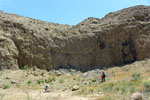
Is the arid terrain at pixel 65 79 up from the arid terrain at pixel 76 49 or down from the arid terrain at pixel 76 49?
down

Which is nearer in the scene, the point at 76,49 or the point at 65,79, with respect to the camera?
the point at 65,79

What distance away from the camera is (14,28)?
22.5 m

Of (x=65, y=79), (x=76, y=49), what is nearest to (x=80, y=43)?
(x=76, y=49)

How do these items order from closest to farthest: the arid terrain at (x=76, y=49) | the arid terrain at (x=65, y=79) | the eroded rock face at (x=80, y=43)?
1. the arid terrain at (x=65, y=79)
2. the arid terrain at (x=76, y=49)
3. the eroded rock face at (x=80, y=43)

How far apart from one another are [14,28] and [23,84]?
8.51 metres

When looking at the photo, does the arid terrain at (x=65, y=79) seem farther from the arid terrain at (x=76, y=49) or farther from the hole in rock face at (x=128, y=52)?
the hole in rock face at (x=128, y=52)

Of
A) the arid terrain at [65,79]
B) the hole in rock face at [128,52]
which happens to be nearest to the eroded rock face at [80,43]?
the hole in rock face at [128,52]

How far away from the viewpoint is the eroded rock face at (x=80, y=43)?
2194cm

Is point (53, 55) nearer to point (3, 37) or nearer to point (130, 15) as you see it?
point (3, 37)

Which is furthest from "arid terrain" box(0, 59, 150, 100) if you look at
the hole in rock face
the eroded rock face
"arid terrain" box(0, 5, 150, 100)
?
the hole in rock face

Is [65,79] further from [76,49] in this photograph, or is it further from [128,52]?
[128,52]

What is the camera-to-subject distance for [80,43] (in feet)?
84.5

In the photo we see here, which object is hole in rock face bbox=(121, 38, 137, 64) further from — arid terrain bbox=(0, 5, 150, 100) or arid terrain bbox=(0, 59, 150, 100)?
arid terrain bbox=(0, 59, 150, 100)

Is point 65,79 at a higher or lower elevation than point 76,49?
lower
